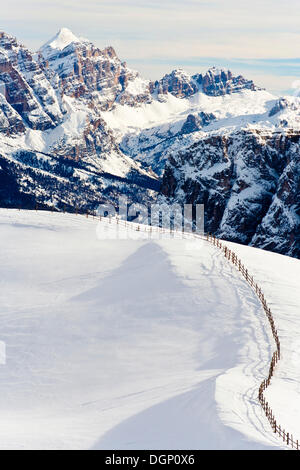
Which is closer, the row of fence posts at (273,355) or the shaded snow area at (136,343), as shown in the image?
the row of fence posts at (273,355)

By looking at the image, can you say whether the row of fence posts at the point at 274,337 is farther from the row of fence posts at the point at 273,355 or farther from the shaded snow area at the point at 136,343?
the shaded snow area at the point at 136,343

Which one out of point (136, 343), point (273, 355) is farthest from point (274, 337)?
point (136, 343)

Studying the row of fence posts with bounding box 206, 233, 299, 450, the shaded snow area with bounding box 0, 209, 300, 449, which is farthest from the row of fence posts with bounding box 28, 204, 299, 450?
the shaded snow area with bounding box 0, 209, 300, 449

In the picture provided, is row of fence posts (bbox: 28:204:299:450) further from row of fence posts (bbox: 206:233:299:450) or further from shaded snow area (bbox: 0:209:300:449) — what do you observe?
shaded snow area (bbox: 0:209:300:449)

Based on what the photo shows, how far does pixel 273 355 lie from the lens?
5753 centimetres

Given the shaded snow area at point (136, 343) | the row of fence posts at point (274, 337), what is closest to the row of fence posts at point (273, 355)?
the row of fence posts at point (274, 337)

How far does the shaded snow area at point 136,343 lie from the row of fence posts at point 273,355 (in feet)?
2.23

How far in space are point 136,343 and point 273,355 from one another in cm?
1291

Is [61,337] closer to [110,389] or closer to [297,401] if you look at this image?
[110,389]

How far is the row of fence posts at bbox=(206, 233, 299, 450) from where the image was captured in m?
41.8

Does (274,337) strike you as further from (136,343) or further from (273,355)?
(136,343)

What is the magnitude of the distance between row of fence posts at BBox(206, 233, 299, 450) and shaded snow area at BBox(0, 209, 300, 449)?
679 mm

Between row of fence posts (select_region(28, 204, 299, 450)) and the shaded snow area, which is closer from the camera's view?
row of fence posts (select_region(28, 204, 299, 450))

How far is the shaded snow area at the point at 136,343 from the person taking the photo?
1690 inches
